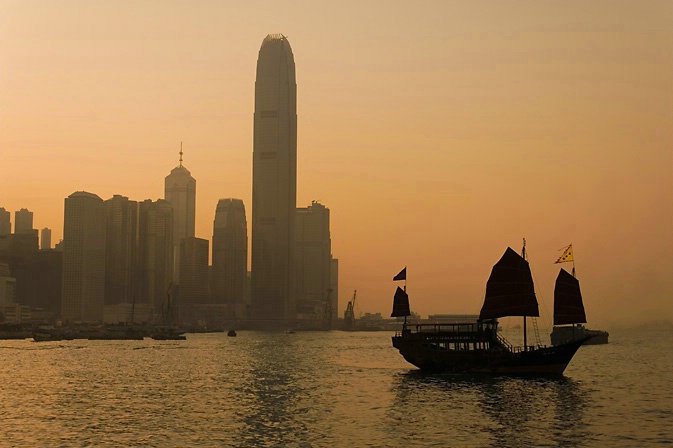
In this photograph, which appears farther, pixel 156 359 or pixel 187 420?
pixel 156 359

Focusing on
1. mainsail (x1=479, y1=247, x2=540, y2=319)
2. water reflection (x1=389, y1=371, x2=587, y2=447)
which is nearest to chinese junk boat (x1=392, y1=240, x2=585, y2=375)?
mainsail (x1=479, y1=247, x2=540, y2=319)

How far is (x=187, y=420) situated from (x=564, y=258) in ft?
211

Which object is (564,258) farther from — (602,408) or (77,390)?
(77,390)

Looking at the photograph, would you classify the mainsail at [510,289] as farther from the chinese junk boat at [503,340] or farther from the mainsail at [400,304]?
the mainsail at [400,304]

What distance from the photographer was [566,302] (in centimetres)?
9612

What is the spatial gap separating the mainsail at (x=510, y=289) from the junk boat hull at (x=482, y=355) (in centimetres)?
295

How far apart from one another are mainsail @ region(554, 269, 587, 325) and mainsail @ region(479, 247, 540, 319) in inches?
102

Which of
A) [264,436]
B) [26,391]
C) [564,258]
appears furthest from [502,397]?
[26,391]

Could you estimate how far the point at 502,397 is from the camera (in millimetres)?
77312

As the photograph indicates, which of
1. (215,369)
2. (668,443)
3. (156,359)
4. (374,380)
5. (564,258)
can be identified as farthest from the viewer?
(156,359)

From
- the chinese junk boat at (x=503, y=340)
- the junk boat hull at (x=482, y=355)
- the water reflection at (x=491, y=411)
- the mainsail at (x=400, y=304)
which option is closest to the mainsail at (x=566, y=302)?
the chinese junk boat at (x=503, y=340)

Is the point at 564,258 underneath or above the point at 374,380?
above

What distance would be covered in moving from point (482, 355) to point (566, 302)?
38.6 feet

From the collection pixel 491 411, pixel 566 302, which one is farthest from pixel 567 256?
pixel 491 411
